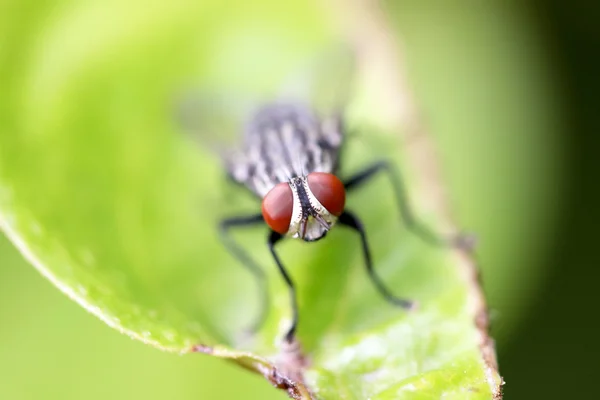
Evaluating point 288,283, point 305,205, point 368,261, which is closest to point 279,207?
point 305,205

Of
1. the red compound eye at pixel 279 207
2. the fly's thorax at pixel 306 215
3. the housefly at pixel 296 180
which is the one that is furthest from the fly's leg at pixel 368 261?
the red compound eye at pixel 279 207

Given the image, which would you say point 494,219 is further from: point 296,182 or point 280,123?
point 296,182

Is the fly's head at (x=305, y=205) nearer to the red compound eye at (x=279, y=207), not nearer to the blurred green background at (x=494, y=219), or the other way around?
the red compound eye at (x=279, y=207)

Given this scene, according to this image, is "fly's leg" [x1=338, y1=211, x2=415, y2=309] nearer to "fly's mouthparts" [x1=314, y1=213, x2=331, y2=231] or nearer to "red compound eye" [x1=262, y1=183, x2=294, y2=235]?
"fly's mouthparts" [x1=314, y1=213, x2=331, y2=231]

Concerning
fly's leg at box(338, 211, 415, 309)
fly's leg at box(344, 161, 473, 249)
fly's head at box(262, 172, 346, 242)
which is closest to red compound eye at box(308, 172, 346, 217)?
fly's head at box(262, 172, 346, 242)

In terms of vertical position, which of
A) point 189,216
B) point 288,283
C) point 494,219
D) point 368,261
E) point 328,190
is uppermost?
point 494,219

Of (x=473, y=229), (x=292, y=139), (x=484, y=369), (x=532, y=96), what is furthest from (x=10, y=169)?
(x=532, y=96)

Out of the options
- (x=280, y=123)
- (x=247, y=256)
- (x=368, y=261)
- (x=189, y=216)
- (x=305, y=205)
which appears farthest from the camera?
(x=280, y=123)
